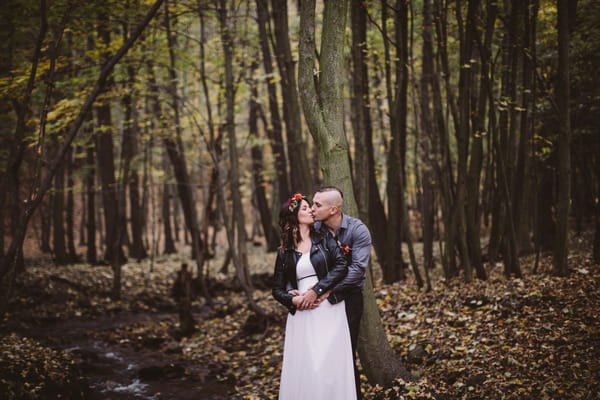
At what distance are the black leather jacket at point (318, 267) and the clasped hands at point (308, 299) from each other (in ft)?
0.17

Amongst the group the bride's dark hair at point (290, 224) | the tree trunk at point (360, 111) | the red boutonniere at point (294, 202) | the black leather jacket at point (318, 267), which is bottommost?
the black leather jacket at point (318, 267)

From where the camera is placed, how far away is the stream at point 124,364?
7.00 metres

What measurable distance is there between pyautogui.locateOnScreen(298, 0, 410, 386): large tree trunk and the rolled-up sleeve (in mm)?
620

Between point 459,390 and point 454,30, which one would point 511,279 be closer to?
point 459,390

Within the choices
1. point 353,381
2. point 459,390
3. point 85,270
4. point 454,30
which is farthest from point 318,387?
point 85,270

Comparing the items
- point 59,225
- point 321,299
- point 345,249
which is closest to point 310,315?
point 321,299

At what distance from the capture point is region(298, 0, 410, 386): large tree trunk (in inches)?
196

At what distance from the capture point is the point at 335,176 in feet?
16.4

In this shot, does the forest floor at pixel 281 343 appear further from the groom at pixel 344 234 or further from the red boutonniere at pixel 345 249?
the red boutonniere at pixel 345 249

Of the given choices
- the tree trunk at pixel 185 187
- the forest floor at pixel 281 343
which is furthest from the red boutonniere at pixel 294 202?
the tree trunk at pixel 185 187

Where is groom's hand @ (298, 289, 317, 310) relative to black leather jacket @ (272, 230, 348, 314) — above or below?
below

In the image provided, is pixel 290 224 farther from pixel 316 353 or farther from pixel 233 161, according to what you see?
pixel 233 161

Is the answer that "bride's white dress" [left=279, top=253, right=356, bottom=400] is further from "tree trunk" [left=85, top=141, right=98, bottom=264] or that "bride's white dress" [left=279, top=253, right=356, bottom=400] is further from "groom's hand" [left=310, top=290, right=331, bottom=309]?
"tree trunk" [left=85, top=141, right=98, bottom=264]

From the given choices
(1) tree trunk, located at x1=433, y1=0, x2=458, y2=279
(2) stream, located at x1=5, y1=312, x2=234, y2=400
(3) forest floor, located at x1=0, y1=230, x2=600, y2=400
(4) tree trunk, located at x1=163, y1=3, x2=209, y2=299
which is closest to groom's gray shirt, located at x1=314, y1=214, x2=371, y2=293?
(3) forest floor, located at x1=0, y1=230, x2=600, y2=400
